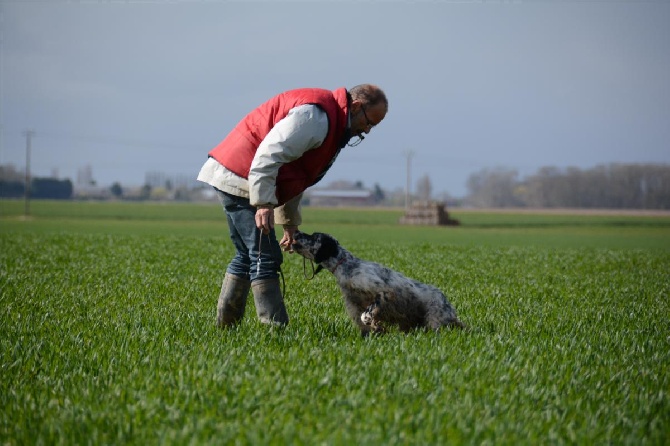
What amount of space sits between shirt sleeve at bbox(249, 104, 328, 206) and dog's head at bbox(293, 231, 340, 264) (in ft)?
2.32

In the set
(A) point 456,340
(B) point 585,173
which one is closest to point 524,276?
(A) point 456,340

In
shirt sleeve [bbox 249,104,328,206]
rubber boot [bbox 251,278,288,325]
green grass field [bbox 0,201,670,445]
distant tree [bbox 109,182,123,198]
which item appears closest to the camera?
green grass field [bbox 0,201,670,445]

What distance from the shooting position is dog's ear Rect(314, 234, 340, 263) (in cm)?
649

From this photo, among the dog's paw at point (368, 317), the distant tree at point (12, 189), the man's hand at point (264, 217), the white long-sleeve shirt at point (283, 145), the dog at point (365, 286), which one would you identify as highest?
the distant tree at point (12, 189)

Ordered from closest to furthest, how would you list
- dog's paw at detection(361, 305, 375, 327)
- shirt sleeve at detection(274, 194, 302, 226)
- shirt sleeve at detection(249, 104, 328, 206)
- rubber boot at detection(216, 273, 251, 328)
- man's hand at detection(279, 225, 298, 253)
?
shirt sleeve at detection(249, 104, 328, 206)
dog's paw at detection(361, 305, 375, 327)
man's hand at detection(279, 225, 298, 253)
shirt sleeve at detection(274, 194, 302, 226)
rubber boot at detection(216, 273, 251, 328)

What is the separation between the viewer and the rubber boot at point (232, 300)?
23.1 feet

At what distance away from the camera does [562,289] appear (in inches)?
482

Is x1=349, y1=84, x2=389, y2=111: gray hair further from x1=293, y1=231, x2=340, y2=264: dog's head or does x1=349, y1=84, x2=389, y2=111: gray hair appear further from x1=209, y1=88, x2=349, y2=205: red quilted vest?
x1=293, y1=231, x2=340, y2=264: dog's head

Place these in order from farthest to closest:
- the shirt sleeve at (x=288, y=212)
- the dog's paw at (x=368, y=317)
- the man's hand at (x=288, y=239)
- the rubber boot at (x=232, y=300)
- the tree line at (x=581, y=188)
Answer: the tree line at (x=581, y=188)
the rubber boot at (x=232, y=300)
the shirt sleeve at (x=288, y=212)
the man's hand at (x=288, y=239)
the dog's paw at (x=368, y=317)

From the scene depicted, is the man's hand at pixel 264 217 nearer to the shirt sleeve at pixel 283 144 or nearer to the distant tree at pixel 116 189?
the shirt sleeve at pixel 283 144

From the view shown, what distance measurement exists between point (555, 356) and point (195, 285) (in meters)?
A: 6.89

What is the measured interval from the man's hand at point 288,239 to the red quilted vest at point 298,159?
47 centimetres

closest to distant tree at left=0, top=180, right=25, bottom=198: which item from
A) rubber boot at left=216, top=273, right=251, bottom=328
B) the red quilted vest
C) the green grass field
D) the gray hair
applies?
the green grass field

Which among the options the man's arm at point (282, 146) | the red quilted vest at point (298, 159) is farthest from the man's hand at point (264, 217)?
the red quilted vest at point (298, 159)
